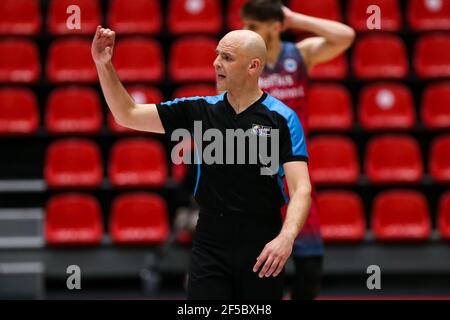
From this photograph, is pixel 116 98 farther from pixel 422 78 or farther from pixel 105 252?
pixel 422 78

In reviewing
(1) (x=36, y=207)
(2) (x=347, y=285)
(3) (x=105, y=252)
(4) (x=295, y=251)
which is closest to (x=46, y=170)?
(1) (x=36, y=207)

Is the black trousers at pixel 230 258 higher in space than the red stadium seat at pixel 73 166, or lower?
lower

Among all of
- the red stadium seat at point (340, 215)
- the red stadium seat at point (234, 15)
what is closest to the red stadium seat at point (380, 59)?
the red stadium seat at point (234, 15)

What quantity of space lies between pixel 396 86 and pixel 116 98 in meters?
4.38

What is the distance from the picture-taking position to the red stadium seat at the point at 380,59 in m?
7.59

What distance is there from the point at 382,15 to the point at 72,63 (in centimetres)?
281

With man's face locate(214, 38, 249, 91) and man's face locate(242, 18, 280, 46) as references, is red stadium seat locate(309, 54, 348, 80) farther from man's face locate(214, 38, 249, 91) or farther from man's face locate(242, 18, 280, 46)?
man's face locate(214, 38, 249, 91)

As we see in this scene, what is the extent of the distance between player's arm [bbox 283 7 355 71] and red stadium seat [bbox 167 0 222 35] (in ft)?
10.2

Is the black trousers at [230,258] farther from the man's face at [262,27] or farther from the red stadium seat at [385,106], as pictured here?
the red stadium seat at [385,106]

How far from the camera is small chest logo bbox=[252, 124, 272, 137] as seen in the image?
11.6ft

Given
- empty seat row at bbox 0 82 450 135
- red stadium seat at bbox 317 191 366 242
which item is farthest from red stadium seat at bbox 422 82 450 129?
red stadium seat at bbox 317 191 366 242

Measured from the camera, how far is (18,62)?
7441mm

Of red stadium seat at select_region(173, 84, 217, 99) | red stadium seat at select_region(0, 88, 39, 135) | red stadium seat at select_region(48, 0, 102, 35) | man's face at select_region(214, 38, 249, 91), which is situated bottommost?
man's face at select_region(214, 38, 249, 91)

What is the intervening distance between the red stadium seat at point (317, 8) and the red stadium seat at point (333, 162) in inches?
56.0
